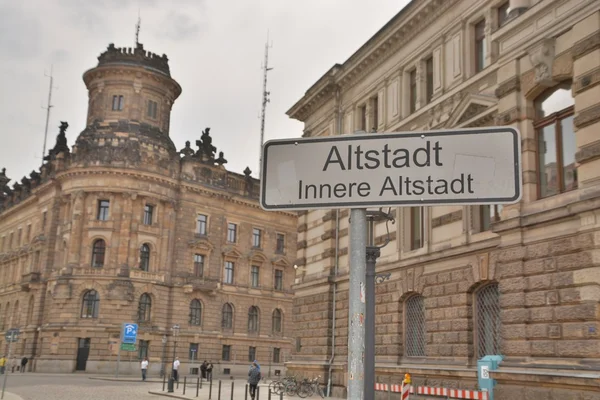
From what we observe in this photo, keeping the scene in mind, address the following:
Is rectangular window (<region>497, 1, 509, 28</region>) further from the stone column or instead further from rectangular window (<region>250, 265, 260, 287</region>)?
rectangular window (<region>250, 265, 260, 287</region>)

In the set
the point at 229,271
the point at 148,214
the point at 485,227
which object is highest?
the point at 148,214

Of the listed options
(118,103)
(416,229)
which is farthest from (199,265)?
(416,229)

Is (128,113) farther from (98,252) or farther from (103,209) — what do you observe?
(98,252)

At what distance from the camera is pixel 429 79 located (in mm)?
26391

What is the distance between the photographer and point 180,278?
5866 centimetres

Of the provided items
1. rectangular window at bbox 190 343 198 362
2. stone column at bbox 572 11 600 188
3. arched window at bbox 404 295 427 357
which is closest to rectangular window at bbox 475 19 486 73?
stone column at bbox 572 11 600 188

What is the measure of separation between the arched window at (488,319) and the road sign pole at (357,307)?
1752 cm

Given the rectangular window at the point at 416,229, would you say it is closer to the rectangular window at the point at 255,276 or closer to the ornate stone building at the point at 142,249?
the ornate stone building at the point at 142,249

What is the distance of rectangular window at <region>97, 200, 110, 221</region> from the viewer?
2226 inches

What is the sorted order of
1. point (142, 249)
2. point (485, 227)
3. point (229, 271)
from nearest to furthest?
1. point (485, 227)
2. point (142, 249)
3. point (229, 271)

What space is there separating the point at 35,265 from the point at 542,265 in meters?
55.3

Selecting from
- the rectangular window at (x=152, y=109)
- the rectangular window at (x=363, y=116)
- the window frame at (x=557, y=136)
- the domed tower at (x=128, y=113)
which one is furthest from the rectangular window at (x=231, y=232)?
the window frame at (x=557, y=136)

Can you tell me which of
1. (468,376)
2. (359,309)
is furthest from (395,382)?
(359,309)

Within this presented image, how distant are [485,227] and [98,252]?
41.0m
